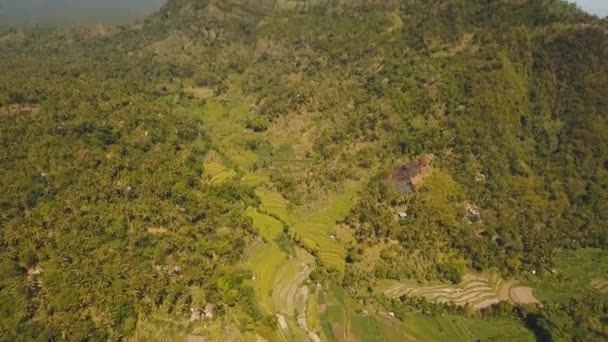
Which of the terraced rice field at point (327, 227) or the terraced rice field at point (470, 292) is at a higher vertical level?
the terraced rice field at point (327, 227)

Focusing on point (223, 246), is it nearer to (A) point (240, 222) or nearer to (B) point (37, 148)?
(A) point (240, 222)

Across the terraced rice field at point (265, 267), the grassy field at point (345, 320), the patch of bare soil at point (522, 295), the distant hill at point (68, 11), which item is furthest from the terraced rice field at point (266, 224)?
the distant hill at point (68, 11)

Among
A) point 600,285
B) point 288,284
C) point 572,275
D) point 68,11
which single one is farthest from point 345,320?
point 68,11

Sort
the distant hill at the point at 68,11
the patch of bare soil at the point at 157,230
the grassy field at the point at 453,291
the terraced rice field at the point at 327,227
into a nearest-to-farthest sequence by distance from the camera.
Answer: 1. the grassy field at the point at 453,291
2. the patch of bare soil at the point at 157,230
3. the terraced rice field at the point at 327,227
4. the distant hill at the point at 68,11

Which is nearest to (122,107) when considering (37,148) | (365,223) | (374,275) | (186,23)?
(37,148)

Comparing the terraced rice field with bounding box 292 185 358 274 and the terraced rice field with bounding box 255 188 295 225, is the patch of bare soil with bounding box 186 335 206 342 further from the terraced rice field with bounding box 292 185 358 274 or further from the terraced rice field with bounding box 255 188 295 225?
the terraced rice field with bounding box 255 188 295 225

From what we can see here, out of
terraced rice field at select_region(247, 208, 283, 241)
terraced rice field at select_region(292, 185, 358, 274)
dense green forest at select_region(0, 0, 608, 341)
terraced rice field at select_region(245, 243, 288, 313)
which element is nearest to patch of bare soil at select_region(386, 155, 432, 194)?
dense green forest at select_region(0, 0, 608, 341)

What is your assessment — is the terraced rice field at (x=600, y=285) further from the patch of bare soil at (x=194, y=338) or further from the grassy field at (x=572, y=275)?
the patch of bare soil at (x=194, y=338)
